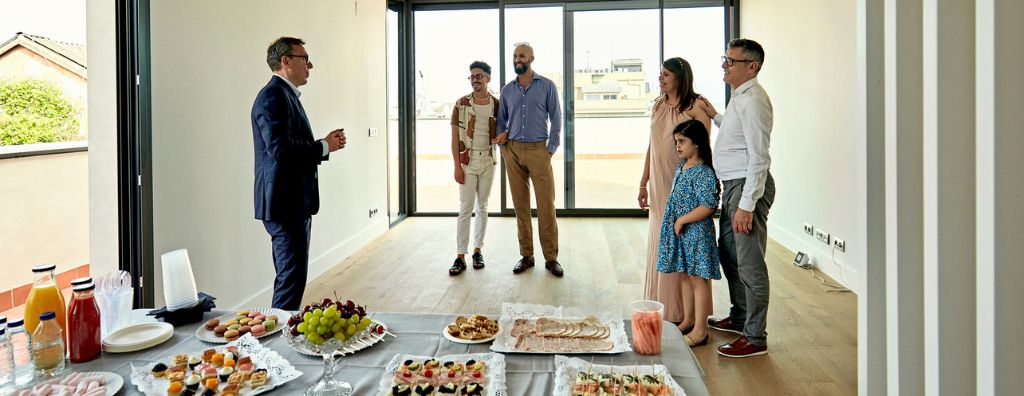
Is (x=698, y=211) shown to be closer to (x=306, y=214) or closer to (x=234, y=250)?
(x=306, y=214)

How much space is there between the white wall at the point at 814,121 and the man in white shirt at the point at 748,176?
786mm

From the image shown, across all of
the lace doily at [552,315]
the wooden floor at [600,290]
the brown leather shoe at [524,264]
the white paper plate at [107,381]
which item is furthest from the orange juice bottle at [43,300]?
the brown leather shoe at [524,264]

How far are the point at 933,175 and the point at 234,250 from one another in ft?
10.9

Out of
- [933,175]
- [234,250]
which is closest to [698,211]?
[933,175]

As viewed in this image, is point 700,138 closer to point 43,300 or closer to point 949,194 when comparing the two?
point 949,194

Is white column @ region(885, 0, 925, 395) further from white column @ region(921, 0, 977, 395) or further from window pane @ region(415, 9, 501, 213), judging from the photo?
window pane @ region(415, 9, 501, 213)

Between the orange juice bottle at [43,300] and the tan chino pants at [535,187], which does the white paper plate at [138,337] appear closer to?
the orange juice bottle at [43,300]

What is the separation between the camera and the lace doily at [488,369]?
1446 mm

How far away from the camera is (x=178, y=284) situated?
202cm

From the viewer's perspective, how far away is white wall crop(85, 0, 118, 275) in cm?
280

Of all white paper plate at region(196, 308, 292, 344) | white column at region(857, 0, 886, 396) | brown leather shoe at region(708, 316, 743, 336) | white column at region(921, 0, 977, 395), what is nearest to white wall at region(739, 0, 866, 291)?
brown leather shoe at region(708, 316, 743, 336)

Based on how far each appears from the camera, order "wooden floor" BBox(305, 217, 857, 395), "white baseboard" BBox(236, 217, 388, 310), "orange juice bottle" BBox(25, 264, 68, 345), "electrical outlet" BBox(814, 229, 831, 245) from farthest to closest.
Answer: "electrical outlet" BBox(814, 229, 831, 245) → "white baseboard" BBox(236, 217, 388, 310) → "wooden floor" BBox(305, 217, 857, 395) → "orange juice bottle" BBox(25, 264, 68, 345)

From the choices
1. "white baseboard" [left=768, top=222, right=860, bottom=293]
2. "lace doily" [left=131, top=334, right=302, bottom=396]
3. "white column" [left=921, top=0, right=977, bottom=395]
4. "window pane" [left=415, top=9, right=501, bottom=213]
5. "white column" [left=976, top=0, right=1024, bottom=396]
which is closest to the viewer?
"white column" [left=976, top=0, right=1024, bottom=396]

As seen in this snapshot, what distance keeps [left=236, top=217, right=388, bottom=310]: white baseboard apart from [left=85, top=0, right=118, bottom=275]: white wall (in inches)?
35.5
